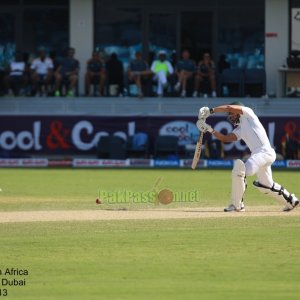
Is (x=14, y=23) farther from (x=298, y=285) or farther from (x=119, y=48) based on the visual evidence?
(x=298, y=285)

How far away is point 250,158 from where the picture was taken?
1716 cm

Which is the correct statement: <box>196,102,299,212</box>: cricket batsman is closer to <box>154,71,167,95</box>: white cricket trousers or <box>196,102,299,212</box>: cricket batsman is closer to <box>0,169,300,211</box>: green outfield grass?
<box>0,169,300,211</box>: green outfield grass

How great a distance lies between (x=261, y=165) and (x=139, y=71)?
49.8ft

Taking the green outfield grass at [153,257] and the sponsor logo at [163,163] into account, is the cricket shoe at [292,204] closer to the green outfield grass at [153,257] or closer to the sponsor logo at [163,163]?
the green outfield grass at [153,257]

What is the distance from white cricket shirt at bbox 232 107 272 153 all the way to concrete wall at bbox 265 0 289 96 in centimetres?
1600

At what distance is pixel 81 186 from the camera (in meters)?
23.5

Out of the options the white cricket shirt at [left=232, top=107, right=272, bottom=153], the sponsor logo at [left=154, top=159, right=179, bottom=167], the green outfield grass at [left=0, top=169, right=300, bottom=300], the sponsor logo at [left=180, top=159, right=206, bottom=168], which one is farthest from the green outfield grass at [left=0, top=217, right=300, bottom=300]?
the sponsor logo at [left=154, top=159, right=179, bottom=167]

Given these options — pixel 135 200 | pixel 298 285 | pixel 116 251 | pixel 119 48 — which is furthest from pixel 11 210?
pixel 119 48

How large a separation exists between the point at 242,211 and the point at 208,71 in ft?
47.5

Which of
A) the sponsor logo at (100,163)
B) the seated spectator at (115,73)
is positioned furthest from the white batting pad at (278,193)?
the seated spectator at (115,73)

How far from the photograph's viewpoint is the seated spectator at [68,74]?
3203 cm

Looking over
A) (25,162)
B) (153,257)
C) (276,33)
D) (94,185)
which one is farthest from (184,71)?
(153,257)

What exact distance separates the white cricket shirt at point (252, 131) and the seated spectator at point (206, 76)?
14.3 metres

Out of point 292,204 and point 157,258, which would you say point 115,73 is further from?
point 157,258
